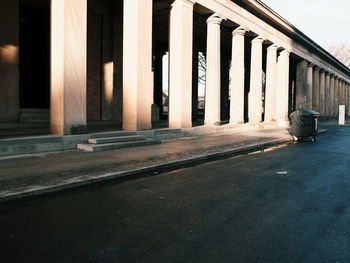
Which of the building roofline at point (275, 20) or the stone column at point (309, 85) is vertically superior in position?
the building roofline at point (275, 20)

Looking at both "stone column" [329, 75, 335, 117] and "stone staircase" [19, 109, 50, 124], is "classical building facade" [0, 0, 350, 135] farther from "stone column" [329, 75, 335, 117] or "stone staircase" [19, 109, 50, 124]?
"stone column" [329, 75, 335, 117]

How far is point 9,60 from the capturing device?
12961mm

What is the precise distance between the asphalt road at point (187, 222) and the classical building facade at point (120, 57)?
18.4 ft

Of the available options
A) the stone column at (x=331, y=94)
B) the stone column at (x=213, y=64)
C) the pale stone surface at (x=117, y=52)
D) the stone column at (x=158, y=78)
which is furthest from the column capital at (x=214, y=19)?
the stone column at (x=331, y=94)

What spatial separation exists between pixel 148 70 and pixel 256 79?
10.9m

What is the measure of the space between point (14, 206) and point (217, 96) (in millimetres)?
13061

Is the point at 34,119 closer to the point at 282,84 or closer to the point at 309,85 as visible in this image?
the point at 282,84

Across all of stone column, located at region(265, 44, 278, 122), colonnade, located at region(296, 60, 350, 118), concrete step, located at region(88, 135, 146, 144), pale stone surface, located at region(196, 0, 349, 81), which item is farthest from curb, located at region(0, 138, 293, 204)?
colonnade, located at region(296, 60, 350, 118)

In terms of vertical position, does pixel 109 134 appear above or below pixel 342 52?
below

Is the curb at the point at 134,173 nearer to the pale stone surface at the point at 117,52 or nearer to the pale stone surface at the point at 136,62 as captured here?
the pale stone surface at the point at 136,62

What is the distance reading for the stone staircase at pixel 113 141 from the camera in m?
9.59

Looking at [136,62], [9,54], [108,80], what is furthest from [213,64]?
[9,54]

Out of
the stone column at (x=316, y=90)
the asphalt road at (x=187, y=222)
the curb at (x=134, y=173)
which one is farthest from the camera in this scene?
the stone column at (x=316, y=90)

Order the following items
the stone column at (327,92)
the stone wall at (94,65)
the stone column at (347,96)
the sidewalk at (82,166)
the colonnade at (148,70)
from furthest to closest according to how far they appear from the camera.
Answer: the stone column at (347,96) → the stone column at (327,92) → the stone wall at (94,65) → the colonnade at (148,70) → the sidewalk at (82,166)
